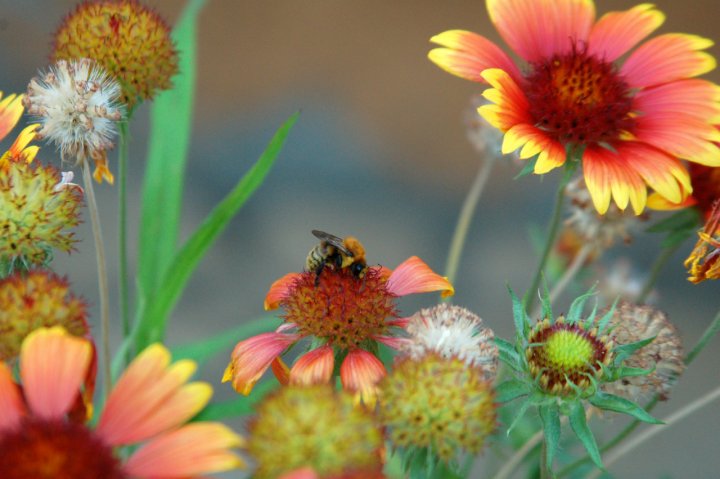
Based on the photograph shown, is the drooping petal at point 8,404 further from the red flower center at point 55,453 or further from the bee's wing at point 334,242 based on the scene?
the bee's wing at point 334,242

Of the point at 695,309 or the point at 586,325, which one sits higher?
the point at 695,309

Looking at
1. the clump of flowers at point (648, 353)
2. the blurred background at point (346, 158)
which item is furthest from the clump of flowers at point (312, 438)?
the blurred background at point (346, 158)

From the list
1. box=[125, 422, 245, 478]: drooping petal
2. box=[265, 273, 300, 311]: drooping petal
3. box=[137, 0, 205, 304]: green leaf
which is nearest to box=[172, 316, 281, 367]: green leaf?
box=[137, 0, 205, 304]: green leaf

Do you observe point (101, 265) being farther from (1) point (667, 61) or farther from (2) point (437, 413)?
(1) point (667, 61)

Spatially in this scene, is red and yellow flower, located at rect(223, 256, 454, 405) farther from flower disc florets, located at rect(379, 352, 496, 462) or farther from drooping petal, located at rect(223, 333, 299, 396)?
flower disc florets, located at rect(379, 352, 496, 462)

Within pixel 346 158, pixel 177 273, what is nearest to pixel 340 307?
pixel 177 273

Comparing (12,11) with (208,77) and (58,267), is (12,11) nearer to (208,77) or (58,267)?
(208,77)

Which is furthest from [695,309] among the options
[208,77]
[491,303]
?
[208,77]
